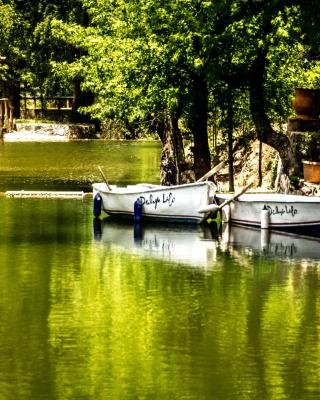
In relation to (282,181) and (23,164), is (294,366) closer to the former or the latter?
(282,181)

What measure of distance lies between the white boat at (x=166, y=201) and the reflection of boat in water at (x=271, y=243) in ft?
3.57

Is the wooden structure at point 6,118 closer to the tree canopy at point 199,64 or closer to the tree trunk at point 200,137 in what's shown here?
the tree canopy at point 199,64

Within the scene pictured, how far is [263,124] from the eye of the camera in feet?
126

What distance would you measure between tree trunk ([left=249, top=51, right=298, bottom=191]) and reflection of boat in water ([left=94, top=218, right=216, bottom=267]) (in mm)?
3744

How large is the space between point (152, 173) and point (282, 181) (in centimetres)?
1979

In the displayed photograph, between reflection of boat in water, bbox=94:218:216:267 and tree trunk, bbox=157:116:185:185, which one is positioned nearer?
reflection of boat in water, bbox=94:218:216:267

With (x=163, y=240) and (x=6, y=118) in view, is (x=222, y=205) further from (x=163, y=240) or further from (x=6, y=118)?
(x=6, y=118)

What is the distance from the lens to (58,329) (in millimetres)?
21047

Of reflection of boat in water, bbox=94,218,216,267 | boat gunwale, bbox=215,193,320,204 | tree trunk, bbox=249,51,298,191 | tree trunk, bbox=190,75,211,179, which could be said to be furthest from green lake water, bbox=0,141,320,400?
tree trunk, bbox=190,75,211,179

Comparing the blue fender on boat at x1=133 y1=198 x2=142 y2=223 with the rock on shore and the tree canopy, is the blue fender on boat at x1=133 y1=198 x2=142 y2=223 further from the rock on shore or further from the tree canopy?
the rock on shore

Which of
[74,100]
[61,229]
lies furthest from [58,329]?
[74,100]

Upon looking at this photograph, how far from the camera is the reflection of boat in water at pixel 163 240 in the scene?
30188mm

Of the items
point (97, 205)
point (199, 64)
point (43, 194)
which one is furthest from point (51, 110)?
point (199, 64)

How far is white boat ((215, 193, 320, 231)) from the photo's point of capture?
33938mm
